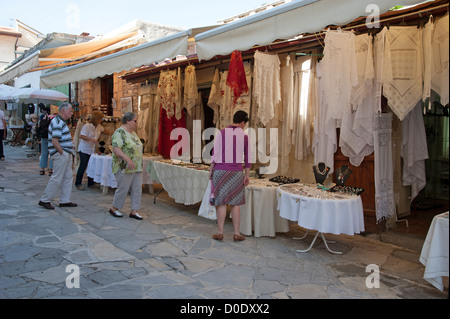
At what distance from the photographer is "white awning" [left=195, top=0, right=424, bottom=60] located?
3.26m

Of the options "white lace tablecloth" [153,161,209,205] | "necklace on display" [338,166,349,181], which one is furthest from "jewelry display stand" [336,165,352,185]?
"white lace tablecloth" [153,161,209,205]

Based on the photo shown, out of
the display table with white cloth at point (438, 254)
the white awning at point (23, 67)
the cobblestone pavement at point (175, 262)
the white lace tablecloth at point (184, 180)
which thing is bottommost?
the cobblestone pavement at point (175, 262)

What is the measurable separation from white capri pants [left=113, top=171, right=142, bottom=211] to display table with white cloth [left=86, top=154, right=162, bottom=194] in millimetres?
1441

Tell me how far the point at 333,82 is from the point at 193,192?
2.75 metres

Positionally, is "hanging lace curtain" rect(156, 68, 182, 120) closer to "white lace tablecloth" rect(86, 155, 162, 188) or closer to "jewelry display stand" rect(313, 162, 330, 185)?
"white lace tablecloth" rect(86, 155, 162, 188)

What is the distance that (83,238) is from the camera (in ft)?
15.1

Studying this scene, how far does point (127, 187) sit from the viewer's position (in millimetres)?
5656

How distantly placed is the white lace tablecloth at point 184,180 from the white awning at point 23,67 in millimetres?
3378

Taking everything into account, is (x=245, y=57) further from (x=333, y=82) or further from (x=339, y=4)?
(x=339, y=4)

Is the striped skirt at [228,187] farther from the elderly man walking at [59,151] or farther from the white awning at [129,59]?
the elderly man walking at [59,151]

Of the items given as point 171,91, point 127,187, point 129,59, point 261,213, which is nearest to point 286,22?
point 261,213

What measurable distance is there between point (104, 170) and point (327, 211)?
4.81 m

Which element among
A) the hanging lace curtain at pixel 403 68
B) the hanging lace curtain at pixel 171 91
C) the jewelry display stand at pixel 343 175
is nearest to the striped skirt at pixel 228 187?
the jewelry display stand at pixel 343 175

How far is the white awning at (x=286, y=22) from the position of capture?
10.7 ft
